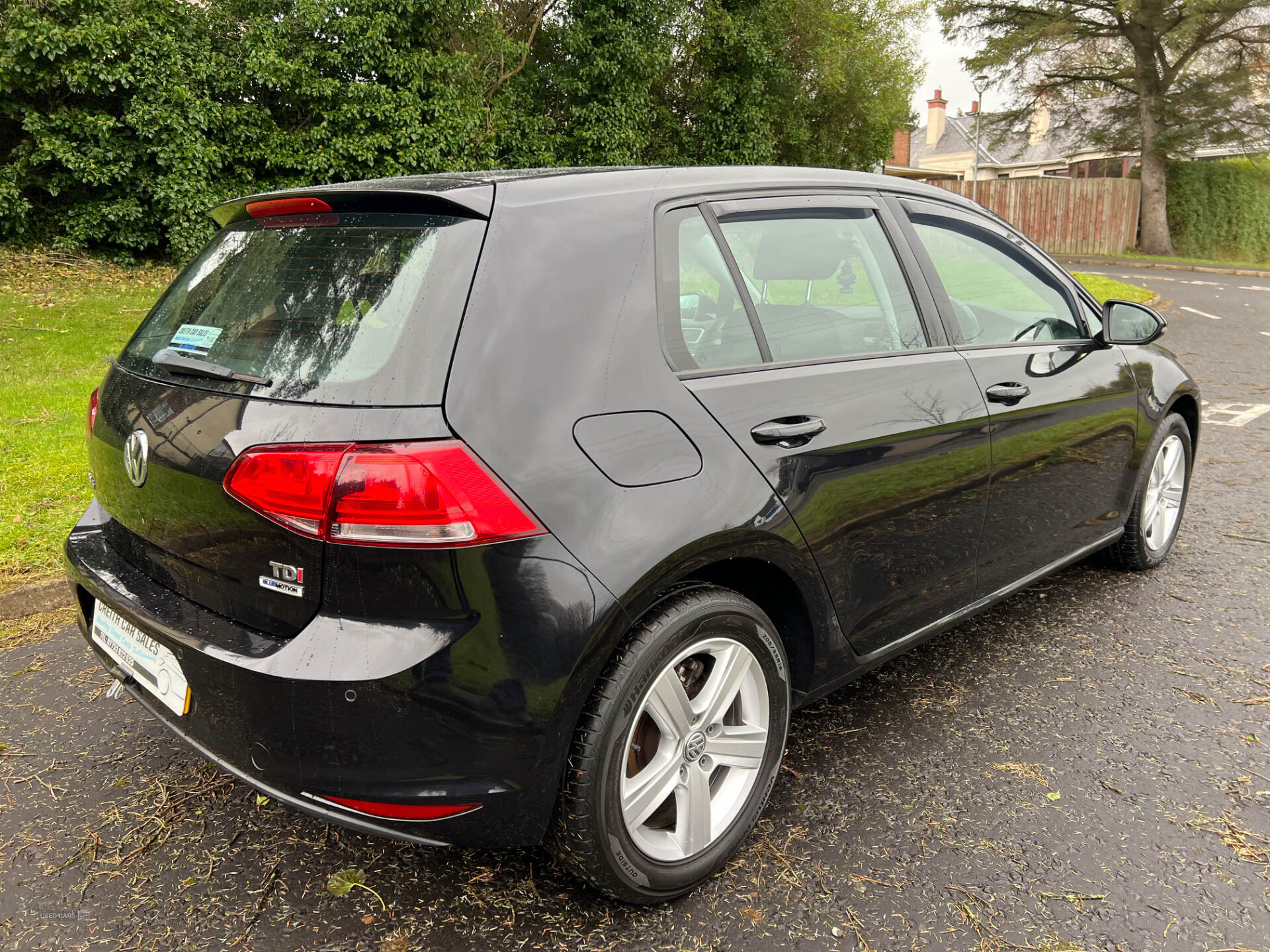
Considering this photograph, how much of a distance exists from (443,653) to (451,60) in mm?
15637

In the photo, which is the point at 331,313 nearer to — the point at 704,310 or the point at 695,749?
the point at 704,310

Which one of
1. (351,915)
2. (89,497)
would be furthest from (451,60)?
(351,915)

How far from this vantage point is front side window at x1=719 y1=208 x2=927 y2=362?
263 centimetres

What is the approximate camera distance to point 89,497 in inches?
192

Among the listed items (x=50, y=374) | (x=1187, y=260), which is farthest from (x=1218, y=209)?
(x=50, y=374)

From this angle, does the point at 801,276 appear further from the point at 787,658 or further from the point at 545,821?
the point at 545,821

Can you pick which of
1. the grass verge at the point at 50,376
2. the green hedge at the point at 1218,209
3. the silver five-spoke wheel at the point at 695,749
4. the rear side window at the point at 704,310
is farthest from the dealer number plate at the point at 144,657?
the green hedge at the point at 1218,209

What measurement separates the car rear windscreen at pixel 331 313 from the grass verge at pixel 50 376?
228 cm

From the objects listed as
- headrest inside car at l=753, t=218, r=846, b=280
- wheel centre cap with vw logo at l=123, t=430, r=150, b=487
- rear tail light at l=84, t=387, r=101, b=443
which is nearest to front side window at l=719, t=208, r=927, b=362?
headrest inside car at l=753, t=218, r=846, b=280

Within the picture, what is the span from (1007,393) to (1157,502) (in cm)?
175

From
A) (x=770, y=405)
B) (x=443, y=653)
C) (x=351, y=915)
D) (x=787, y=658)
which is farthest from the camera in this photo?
(x=787, y=658)

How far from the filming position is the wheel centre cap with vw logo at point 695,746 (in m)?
2.30

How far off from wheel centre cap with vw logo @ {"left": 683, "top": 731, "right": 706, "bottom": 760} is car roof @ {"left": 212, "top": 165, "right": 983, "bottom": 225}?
1314 millimetres

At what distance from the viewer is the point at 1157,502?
442 cm
